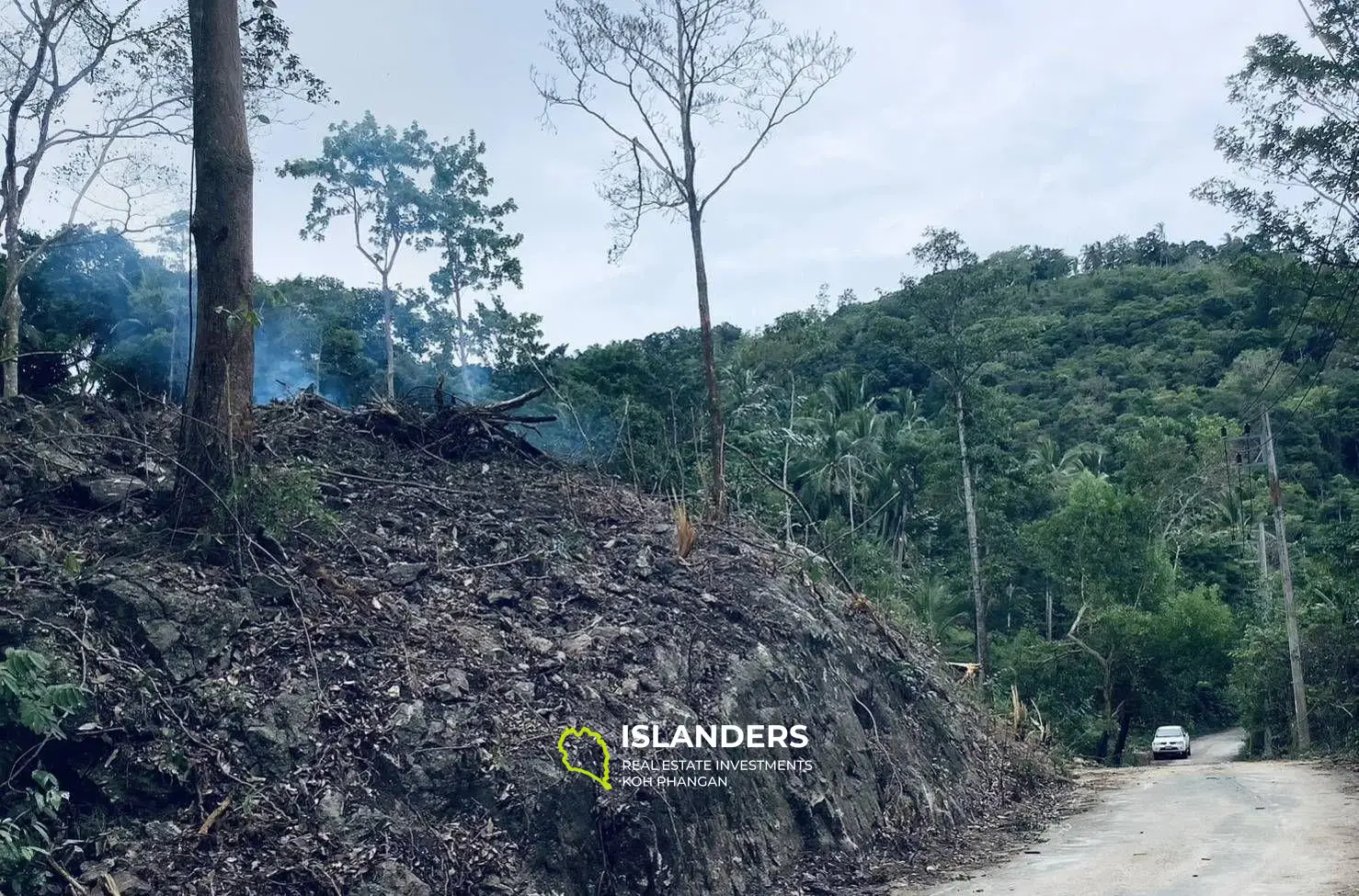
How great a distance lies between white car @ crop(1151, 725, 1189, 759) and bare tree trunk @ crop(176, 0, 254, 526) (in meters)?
26.4

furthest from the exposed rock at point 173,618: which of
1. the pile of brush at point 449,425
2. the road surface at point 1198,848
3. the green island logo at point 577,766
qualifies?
the road surface at point 1198,848

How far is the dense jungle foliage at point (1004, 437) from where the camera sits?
1728 centimetres

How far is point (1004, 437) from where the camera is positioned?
94.8 feet

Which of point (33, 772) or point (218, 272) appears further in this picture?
point (218, 272)

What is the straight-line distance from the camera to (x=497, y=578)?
8625 mm

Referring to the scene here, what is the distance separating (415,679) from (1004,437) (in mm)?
24336

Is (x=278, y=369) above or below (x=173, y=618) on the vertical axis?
above

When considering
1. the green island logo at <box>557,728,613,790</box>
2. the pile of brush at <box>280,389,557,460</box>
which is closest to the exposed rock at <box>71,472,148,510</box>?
the pile of brush at <box>280,389,557,460</box>

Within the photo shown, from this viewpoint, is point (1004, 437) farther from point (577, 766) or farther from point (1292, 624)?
point (577, 766)

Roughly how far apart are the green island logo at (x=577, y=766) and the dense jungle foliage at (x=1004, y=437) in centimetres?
386

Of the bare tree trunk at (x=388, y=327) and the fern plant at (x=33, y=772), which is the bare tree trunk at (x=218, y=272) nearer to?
the fern plant at (x=33, y=772)

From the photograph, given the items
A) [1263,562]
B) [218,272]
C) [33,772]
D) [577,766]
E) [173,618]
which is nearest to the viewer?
[33,772]

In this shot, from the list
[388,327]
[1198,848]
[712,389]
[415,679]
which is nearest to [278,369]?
[388,327]

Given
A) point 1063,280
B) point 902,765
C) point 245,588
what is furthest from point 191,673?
point 1063,280
